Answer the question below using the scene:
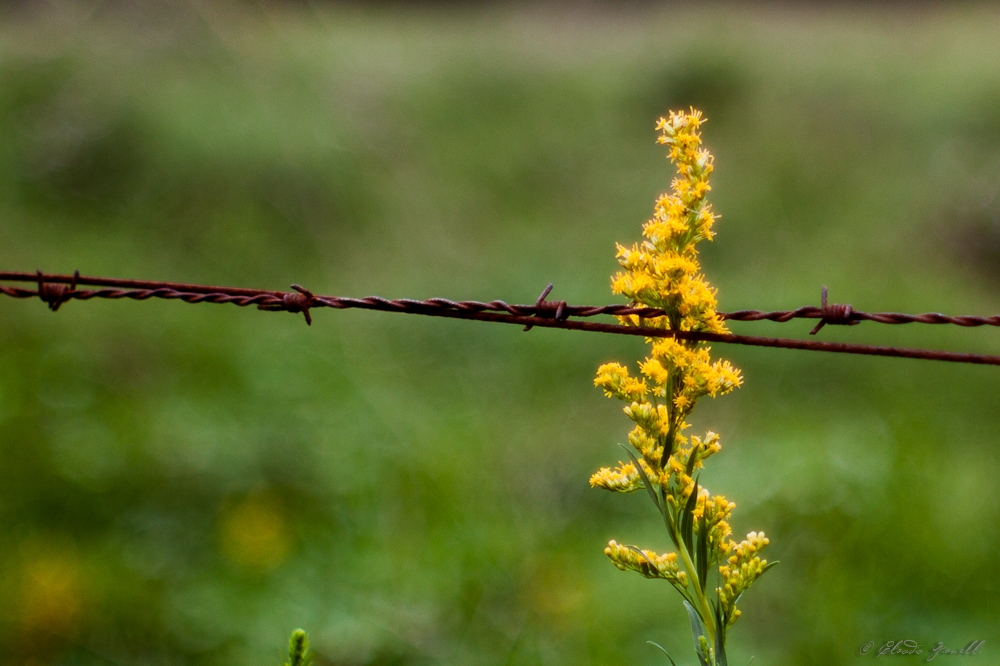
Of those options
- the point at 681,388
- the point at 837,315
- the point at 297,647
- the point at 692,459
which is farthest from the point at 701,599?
the point at 297,647

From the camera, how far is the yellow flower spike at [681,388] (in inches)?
54.5

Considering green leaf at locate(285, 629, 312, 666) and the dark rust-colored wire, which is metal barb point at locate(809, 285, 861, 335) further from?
green leaf at locate(285, 629, 312, 666)

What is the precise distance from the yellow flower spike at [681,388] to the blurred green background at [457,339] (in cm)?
146

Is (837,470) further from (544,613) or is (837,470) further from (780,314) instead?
Answer: (780,314)

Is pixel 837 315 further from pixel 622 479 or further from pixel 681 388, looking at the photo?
pixel 622 479

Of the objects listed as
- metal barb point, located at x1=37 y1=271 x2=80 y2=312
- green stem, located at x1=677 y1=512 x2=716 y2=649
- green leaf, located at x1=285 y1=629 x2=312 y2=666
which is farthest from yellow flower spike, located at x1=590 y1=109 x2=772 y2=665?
metal barb point, located at x1=37 y1=271 x2=80 y2=312

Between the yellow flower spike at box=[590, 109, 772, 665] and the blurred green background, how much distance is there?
146cm

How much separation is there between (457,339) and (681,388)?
159 inches

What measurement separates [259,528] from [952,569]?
319 centimetres

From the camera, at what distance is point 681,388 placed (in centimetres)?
142

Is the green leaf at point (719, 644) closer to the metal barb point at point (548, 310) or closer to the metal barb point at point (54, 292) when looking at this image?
the metal barb point at point (548, 310)

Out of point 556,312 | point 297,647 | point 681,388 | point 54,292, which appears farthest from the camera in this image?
point 54,292

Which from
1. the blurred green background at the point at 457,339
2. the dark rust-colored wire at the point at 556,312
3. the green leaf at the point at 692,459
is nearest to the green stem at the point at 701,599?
the green leaf at the point at 692,459

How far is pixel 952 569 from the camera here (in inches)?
127
